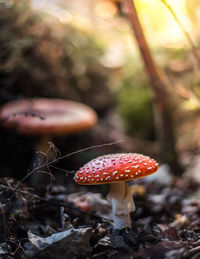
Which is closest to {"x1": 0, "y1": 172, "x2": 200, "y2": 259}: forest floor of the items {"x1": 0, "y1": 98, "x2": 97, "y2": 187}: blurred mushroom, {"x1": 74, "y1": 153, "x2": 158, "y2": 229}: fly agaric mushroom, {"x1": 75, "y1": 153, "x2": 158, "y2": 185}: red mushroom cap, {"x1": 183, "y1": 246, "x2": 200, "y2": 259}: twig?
{"x1": 183, "y1": 246, "x2": 200, "y2": 259}: twig

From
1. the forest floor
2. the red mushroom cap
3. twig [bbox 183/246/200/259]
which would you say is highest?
the red mushroom cap

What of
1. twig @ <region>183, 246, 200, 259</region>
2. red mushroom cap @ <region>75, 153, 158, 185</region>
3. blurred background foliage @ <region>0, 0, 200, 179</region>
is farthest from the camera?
blurred background foliage @ <region>0, 0, 200, 179</region>

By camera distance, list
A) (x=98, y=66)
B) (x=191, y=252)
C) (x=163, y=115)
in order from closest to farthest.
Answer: (x=191, y=252) < (x=163, y=115) < (x=98, y=66)

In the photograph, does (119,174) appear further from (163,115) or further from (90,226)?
(163,115)

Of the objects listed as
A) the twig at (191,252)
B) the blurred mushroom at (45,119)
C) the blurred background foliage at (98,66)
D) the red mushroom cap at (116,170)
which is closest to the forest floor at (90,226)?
the twig at (191,252)

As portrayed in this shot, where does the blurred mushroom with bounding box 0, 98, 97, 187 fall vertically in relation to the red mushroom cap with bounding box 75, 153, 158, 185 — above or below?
below

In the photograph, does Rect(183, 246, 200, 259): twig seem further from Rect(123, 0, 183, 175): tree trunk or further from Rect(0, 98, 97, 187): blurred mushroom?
Rect(123, 0, 183, 175): tree trunk

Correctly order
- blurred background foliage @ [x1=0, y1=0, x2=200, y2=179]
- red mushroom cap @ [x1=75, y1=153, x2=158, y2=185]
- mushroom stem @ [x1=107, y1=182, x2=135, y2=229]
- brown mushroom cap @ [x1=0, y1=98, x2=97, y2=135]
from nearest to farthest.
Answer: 1. red mushroom cap @ [x1=75, y1=153, x2=158, y2=185]
2. mushroom stem @ [x1=107, y1=182, x2=135, y2=229]
3. brown mushroom cap @ [x1=0, y1=98, x2=97, y2=135]
4. blurred background foliage @ [x1=0, y1=0, x2=200, y2=179]

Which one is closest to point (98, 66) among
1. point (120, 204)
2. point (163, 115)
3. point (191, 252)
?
point (163, 115)
